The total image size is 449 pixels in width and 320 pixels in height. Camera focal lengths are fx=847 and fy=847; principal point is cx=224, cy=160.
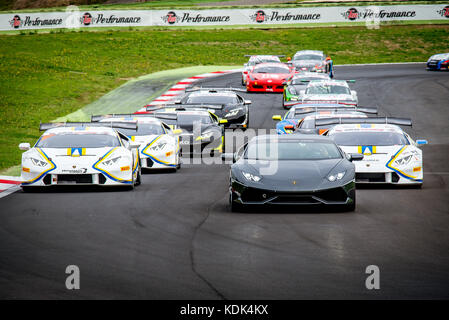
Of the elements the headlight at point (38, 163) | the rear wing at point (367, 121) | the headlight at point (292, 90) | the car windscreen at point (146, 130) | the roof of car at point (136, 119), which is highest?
the headlight at point (292, 90)

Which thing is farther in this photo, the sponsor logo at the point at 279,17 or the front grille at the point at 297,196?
the sponsor logo at the point at 279,17

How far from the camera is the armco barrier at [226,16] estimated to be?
177 ft

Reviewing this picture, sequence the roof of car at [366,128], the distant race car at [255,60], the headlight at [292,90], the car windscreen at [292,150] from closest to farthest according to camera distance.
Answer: the car windscreen at [292,150] → the roof of car at [366,128] → the headlight at [292,90] → the distant race car at [255,60]

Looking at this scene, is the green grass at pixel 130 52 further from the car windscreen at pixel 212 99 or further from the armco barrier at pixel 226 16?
the car windscreen at pixel 212 99

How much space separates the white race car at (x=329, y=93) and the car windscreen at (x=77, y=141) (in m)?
12.0

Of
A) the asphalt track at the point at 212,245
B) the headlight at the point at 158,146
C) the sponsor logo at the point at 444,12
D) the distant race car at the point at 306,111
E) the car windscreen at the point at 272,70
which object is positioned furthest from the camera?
the sponsor logo at the point at 444,12

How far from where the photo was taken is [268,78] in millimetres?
36781

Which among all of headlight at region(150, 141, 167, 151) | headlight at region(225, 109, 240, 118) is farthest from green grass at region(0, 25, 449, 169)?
headlight at region(150, 141, 167, 151)

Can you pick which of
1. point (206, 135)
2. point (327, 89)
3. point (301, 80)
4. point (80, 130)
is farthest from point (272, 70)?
point (80, 130)

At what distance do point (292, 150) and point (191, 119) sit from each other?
8.95m

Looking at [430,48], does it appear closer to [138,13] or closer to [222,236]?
[138,13]

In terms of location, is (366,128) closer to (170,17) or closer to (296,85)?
(296,85)

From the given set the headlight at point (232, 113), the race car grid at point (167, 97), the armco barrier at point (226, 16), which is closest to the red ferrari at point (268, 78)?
the race car grid at point (167, 97)

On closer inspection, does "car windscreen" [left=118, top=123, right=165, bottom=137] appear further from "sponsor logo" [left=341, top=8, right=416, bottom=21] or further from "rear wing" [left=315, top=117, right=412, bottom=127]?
"sponsor logo" [left=341, top=8, right=416, bottom=21]
